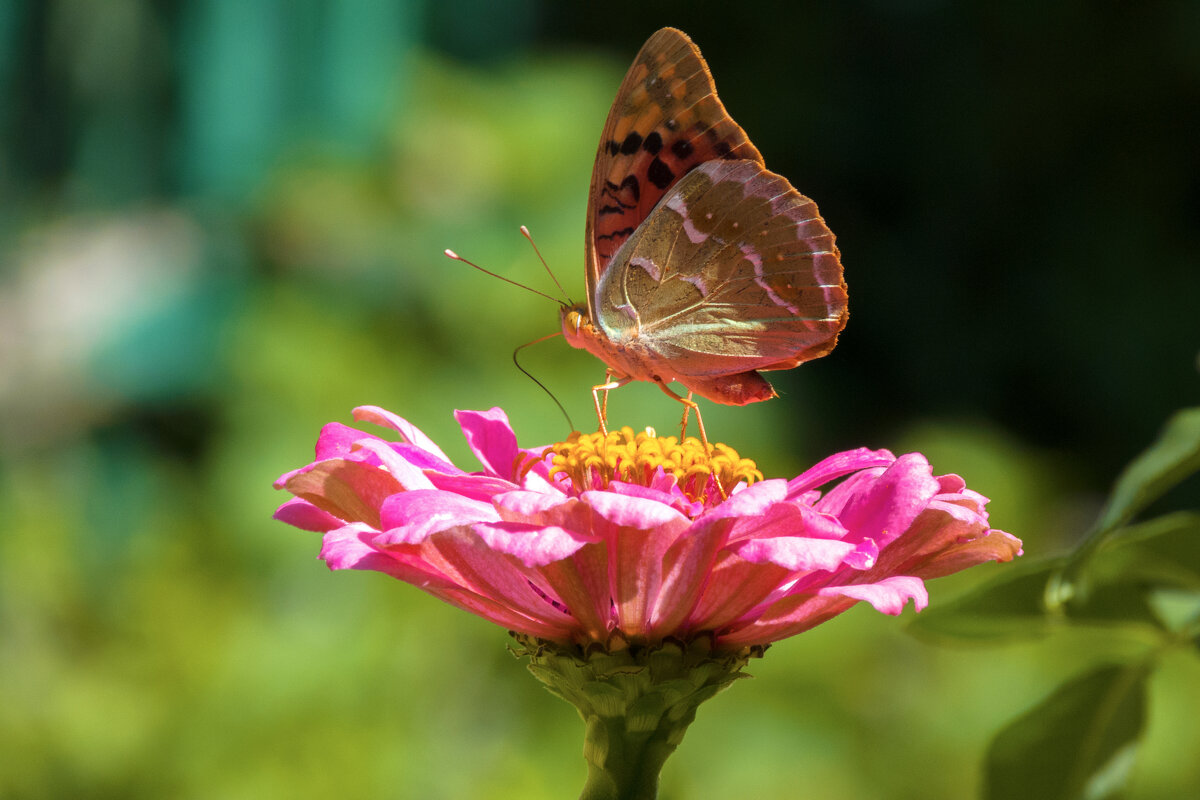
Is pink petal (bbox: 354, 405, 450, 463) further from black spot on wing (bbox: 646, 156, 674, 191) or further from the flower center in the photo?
black spot on wing (bbox: 646, 156, 674, 191)

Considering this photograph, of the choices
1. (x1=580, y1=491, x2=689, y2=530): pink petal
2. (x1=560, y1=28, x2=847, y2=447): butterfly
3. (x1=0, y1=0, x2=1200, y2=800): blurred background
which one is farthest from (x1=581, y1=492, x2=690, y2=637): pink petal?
(x1=0, y1=0, x2=1200, y2=800): blurred background

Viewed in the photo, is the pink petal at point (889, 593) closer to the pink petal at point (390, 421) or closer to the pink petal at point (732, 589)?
the pink petal at point (732, 589)

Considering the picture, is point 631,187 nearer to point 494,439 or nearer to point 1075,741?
point 494,439

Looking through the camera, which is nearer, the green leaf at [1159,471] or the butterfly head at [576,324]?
the green leaf at [1159,471]

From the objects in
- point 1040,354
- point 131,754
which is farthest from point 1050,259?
point 131,754

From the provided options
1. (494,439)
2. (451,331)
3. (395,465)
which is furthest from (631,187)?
(451,331)

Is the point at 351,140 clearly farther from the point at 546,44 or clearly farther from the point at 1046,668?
the point at 1046,668

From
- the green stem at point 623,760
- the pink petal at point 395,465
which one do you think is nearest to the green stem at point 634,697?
the green stem at point 623,760
